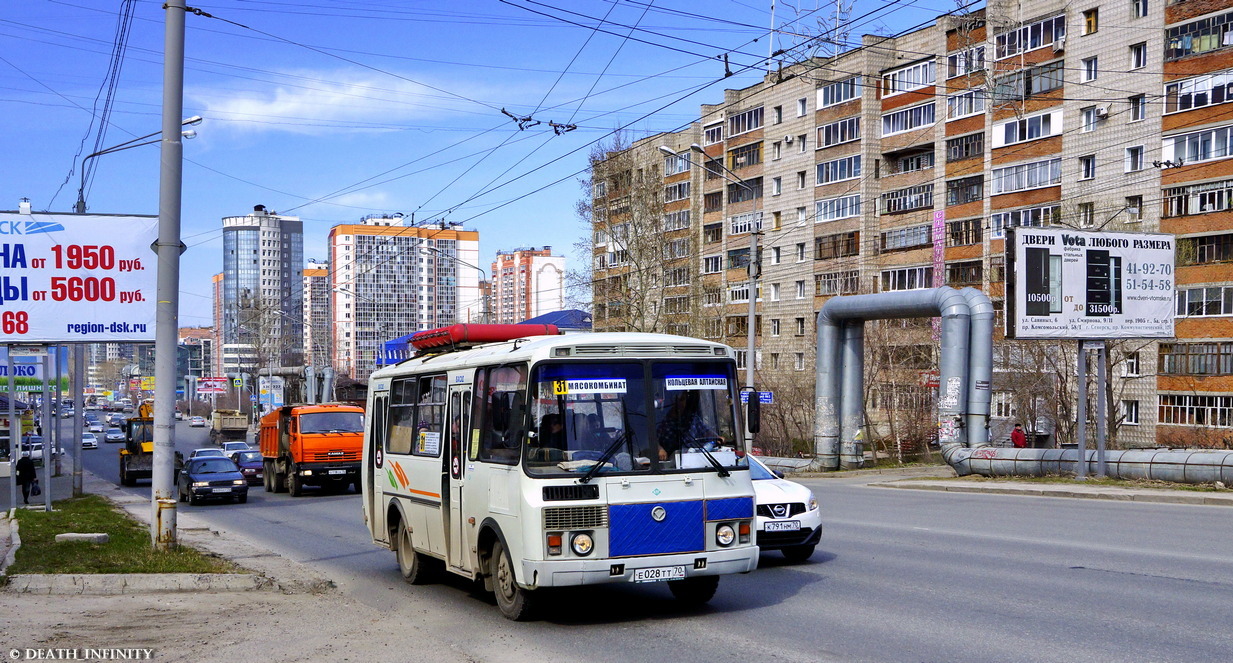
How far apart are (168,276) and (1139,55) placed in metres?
47.0

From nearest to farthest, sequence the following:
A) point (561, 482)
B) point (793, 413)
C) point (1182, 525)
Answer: point (561, 482) < point (1182, 525) < point (793, 413)

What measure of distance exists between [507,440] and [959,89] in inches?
2100

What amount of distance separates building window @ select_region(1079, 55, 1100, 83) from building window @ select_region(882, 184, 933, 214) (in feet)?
36.4

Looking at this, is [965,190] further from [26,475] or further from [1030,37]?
[26,475]

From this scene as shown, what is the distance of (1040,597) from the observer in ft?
34.0

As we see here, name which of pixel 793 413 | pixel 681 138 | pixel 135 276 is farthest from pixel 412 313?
pixel 135 276

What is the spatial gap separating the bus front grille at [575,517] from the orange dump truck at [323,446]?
2414 cm

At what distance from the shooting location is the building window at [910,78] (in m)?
60.3

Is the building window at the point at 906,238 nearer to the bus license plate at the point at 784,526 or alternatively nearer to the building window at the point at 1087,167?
the building window at the point at 1087,167

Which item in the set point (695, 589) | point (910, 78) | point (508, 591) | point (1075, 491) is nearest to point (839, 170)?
point (910, 78)

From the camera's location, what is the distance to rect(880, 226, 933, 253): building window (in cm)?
6107

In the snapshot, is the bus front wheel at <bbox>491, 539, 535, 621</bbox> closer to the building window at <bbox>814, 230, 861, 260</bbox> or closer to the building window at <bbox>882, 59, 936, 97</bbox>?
the building window at <bbox>882, 59, 936, 97</bbox>

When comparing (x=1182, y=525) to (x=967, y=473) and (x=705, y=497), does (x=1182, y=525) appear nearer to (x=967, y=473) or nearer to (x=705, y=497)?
(x=705, y=497)

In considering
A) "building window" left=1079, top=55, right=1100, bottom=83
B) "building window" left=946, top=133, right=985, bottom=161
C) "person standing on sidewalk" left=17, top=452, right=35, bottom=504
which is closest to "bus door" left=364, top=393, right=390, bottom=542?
"person standing on sidewalk" left=17, top=452, right=35, bottom=504
